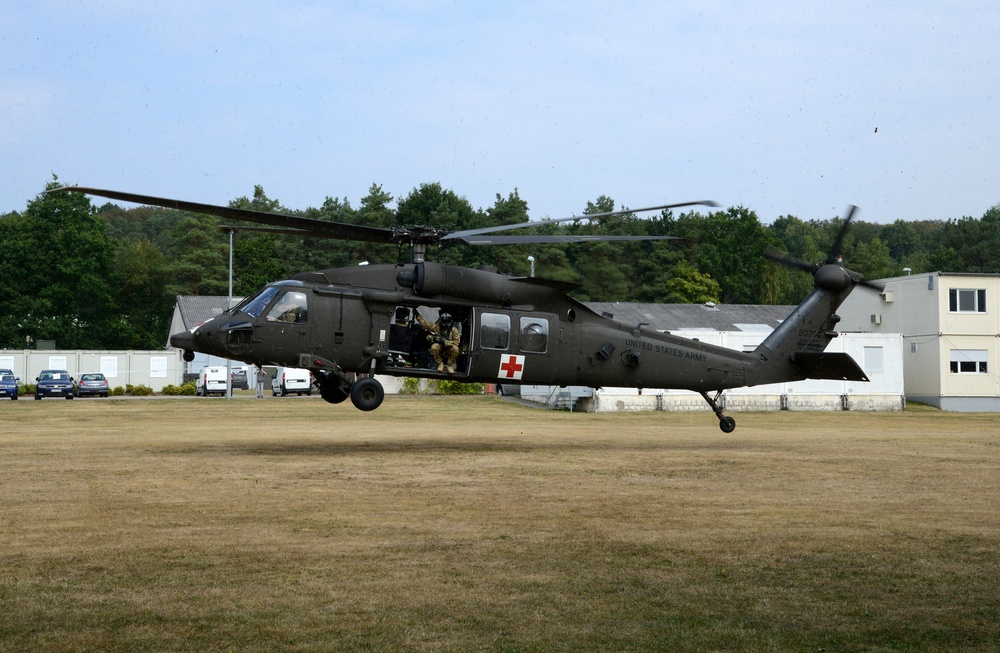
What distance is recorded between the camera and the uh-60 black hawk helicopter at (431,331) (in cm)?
1888

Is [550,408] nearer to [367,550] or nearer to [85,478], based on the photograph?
[85,478]

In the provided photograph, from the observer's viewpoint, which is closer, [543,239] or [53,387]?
[543,239]

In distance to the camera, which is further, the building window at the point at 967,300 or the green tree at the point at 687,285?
the green tree at the point at 687,285

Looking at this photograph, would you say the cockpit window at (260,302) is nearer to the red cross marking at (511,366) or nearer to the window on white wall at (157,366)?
the red cross marking at (511,366)

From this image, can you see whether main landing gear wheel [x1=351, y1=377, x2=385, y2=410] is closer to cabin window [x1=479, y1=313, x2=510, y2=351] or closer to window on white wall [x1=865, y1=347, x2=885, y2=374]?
cabin window [x1=479, y1=313, x2=510, y2=351]

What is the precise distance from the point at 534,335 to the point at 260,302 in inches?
214

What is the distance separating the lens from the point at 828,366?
23.0 meters

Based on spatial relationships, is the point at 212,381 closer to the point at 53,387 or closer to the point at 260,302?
the point at 53,387

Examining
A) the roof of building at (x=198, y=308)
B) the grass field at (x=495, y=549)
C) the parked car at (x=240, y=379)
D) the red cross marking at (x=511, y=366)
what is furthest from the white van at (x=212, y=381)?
the red cross marking at (x=511, y=366)

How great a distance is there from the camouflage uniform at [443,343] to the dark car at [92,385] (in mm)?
42224

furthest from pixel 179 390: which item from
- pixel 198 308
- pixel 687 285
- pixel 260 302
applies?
pixel 260 302

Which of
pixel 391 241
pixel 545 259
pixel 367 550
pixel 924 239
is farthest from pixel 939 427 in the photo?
pixel 924 239

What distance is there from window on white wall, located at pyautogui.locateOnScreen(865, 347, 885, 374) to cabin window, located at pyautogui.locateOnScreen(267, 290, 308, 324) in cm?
3261

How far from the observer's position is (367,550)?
9305mm
